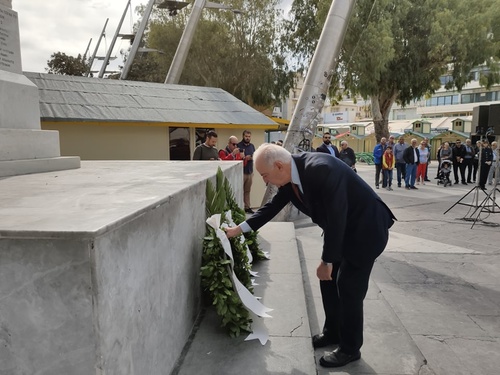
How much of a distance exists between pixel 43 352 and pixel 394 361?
2506 millimetres

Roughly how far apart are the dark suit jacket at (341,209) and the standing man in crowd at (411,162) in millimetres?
12540

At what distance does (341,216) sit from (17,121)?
4241 millimetres

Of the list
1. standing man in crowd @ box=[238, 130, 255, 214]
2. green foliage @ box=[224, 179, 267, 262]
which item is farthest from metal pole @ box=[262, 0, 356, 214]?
green foliage @ box=[224, 179, 267, 262]

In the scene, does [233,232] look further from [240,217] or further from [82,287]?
[82,287]

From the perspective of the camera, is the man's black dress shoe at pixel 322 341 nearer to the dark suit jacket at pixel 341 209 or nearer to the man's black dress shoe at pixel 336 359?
the man's black dress shoe at pixel 336 359

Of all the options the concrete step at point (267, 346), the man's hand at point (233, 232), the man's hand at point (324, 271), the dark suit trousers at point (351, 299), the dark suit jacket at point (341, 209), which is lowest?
the concrete step at point (267, 346)

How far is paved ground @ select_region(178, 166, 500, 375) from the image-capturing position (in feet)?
8.96

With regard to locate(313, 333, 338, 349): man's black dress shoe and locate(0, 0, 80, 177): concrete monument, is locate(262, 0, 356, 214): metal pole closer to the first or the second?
locate(0, 0, 80, 177): concrete monument

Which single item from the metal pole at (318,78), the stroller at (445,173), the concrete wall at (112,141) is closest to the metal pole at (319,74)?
the metal pole at (318,78)

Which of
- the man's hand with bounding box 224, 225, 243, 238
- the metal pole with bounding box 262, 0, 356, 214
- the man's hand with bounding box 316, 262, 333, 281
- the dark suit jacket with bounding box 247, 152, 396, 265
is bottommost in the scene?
the man's hand with bounding box 316, 262, 333, 281

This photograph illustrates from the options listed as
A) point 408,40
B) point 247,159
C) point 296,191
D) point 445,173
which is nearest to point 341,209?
point 296,191

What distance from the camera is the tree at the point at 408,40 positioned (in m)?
21.3

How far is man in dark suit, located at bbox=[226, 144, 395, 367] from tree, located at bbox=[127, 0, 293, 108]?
888 inches

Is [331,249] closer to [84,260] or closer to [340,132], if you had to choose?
[84,260]
